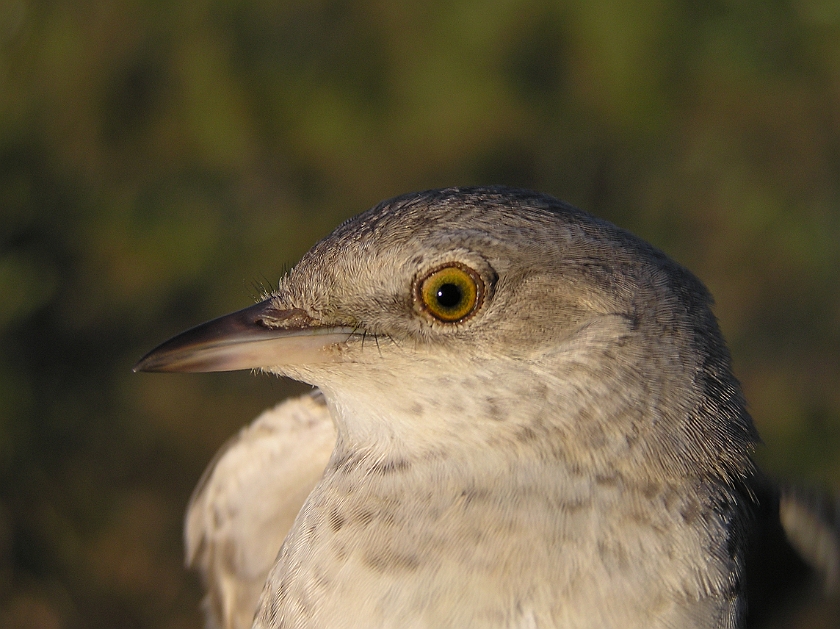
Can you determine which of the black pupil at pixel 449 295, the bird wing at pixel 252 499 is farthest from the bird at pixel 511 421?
the bird wing at pixel 252 499

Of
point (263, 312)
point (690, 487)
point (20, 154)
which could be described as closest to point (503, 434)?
point (690, 487)

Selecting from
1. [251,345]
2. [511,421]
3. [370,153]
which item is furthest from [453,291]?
[370,153]

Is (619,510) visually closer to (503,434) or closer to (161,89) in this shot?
(503,434)

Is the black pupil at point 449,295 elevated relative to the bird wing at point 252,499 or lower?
elevated

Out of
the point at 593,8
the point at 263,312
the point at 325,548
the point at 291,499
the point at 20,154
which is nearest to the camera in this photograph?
the point at 325,548

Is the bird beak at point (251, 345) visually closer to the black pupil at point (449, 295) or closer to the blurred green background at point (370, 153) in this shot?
the black pupil at point (449, 295)

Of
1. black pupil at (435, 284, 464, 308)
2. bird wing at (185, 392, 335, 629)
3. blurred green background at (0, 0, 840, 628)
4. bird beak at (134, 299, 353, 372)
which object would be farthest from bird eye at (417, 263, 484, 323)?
blurred green background at (0, 0, 840, 628)
